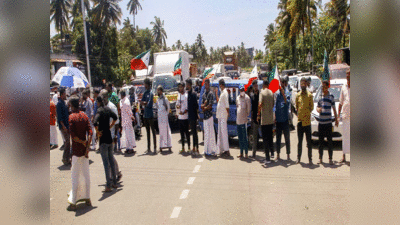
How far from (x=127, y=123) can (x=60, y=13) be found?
158 ft

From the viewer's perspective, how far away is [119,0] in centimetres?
4072

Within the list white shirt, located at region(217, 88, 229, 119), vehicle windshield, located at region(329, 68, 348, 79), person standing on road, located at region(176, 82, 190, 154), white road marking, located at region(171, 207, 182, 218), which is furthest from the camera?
vehicle windshield, located at region(329, 68, 348, 79)

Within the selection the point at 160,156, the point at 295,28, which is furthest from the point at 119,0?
the point at 160,156

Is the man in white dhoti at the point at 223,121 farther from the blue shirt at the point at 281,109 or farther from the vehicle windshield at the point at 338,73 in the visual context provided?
the vehicle windshield at the point at 338,73

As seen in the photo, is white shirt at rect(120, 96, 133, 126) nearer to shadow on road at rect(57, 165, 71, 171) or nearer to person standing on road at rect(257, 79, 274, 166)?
shadow on road at rect(57, 165, 71, 171)

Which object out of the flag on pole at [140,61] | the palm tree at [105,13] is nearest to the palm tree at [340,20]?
the flag on pole at [140,61]

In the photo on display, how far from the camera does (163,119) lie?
1012 centimetres

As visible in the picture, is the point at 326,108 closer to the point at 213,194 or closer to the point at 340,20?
the point at 213,194

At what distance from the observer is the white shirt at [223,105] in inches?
358

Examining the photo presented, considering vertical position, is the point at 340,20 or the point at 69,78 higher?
the point at 340,20

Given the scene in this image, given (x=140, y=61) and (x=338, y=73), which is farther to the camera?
(x=338, y=73)

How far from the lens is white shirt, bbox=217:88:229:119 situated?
29.8ft

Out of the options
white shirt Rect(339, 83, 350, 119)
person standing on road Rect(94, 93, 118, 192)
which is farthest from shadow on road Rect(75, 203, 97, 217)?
white shirt Rect(339, 83, 350, 119)

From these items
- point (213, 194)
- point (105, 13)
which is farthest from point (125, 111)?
point (105, 13)
